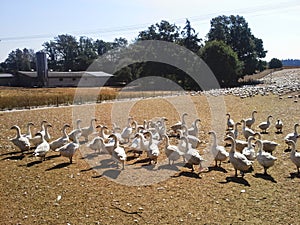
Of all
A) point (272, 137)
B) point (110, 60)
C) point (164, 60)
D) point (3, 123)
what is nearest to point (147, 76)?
point (164, 60)

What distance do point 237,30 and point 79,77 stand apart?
149 feet

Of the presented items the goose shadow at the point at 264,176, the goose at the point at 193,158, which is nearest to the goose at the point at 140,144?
the goose at the point at 193,158

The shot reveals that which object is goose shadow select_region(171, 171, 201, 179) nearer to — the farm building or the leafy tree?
the farm building

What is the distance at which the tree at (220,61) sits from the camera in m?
69.3

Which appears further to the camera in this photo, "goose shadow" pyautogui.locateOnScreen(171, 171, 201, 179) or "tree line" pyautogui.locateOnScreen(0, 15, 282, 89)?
"tree line" pyautogui.locateOnScreen(0, 15, 282, 89)

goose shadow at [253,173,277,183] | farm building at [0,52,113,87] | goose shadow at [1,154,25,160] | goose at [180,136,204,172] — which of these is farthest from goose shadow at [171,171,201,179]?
farm building at [0,52,113,87]

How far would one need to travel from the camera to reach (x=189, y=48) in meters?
Result: 79.7

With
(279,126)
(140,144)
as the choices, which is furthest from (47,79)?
(140,144)

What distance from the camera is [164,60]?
69.2 metres

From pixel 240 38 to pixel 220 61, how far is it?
22.9 metres

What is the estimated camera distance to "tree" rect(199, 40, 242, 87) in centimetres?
6931

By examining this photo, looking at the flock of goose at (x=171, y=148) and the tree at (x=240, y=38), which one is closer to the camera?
the flock of goose at (x=171, y=148)

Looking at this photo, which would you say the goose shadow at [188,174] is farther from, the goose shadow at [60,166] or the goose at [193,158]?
the goose shadow at [60,166]

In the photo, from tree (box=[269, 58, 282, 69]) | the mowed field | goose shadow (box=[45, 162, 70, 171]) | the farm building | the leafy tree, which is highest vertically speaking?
the leafy tree
